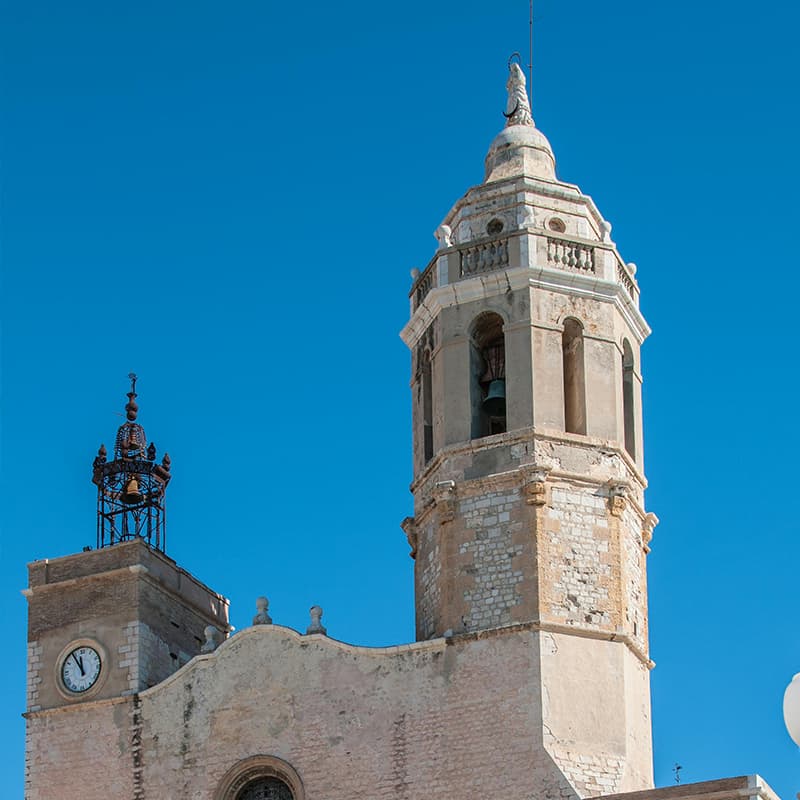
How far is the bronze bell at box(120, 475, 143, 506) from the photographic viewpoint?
130 feet

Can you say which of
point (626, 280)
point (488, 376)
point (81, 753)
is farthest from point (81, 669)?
point (626, 280)

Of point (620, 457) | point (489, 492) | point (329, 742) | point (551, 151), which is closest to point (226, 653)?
point (329, 742)

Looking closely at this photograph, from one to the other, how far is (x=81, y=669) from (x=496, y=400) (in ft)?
29.7

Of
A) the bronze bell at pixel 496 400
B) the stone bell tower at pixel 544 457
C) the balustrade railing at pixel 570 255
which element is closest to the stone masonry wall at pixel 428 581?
the stone bell tower at pixel 544 457

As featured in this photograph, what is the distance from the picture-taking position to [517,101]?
4003 cm

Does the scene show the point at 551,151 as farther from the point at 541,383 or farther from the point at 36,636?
the point at 36,636

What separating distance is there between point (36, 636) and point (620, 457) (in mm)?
11392

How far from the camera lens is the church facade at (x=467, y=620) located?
32.2 meters

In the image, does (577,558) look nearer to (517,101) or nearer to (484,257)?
(484,257)

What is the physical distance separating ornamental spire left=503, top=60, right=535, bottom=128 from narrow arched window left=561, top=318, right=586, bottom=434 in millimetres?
5703

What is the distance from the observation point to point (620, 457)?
34688 mm

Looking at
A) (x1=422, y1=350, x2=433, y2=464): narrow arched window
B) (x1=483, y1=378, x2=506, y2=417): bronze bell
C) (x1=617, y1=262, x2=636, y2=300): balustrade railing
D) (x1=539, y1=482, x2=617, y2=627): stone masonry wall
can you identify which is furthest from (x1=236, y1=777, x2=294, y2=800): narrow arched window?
(x1=617, y1=262, x2=636, y2=300): balustrade railing

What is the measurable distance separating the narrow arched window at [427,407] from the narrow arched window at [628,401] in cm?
352

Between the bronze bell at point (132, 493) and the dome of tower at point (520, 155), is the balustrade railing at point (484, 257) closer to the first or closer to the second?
the dome of tower at point (520, 155)
